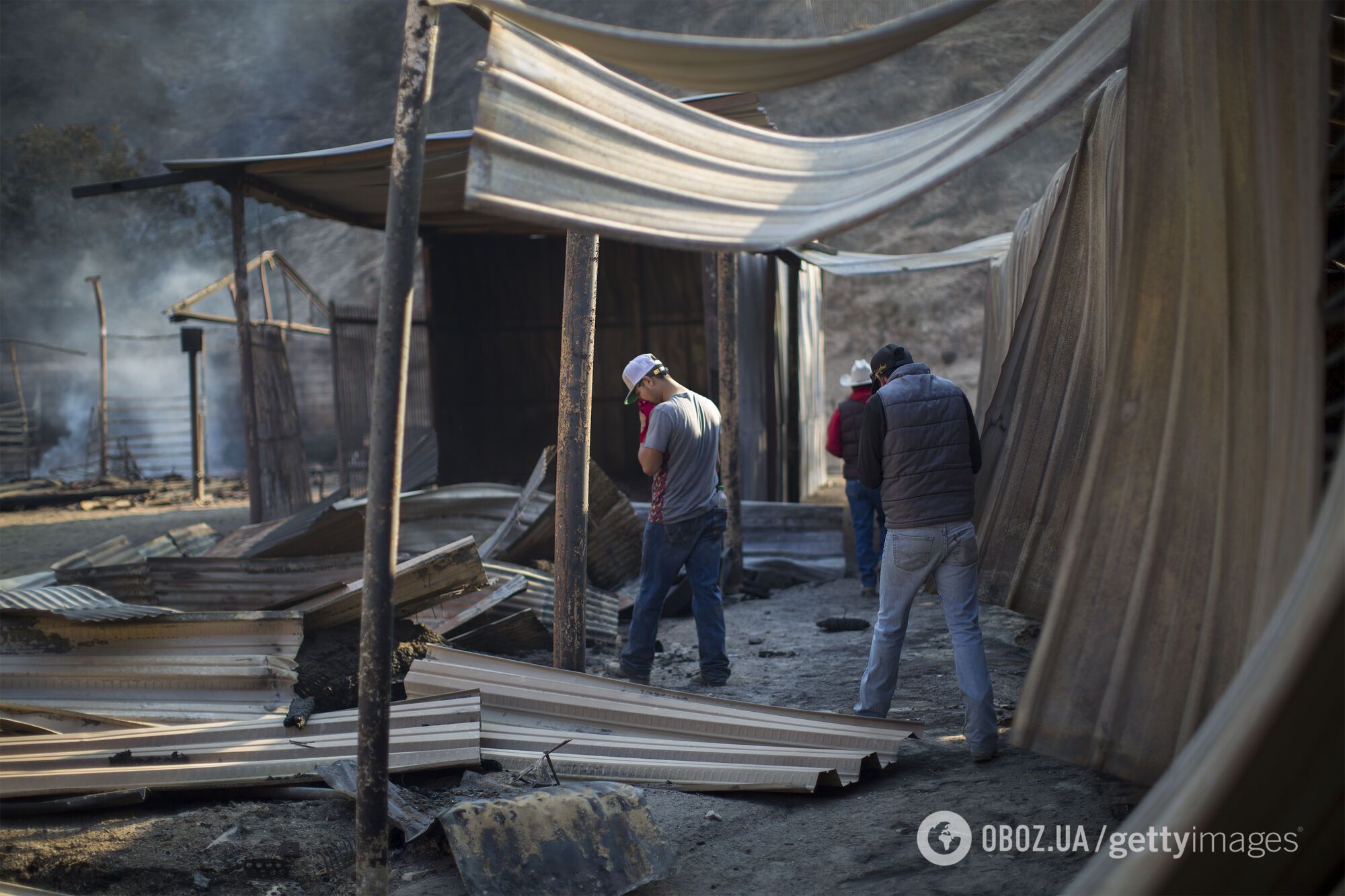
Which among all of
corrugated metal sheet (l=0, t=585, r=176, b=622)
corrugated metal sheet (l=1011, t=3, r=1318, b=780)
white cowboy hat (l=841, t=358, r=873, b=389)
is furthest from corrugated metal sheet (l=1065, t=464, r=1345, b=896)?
white cowboy hat (l=841, t=358, r=873, b=389)

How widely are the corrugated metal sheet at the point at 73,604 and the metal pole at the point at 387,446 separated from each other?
2.73 metres

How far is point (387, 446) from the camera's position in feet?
8.71

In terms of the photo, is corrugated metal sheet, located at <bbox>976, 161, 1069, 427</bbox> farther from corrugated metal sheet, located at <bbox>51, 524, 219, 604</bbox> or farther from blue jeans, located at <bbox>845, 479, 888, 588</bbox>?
corrugated metal sheet, located at <bbox>51, 524, 219, 604</bbox>

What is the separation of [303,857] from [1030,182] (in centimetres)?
3105

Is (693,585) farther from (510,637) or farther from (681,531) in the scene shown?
(510,637)

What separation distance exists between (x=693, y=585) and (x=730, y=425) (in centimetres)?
277

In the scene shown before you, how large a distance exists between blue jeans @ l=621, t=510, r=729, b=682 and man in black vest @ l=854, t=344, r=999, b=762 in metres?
1.28

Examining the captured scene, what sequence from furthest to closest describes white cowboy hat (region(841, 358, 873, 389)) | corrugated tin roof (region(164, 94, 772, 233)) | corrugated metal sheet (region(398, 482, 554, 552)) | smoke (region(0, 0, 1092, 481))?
1. smoke (region(0, 0, 1092, 481))
2. corrugated metal sheet (region(398, 482, 554, 552))
3. white cowboy hat (region(841, 358, 873, 389))
4. corrugated tin roof (region(164, 94, 772, 233))

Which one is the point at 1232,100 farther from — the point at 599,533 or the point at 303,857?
the point at 599,533

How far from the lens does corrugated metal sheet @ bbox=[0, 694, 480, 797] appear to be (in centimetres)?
351

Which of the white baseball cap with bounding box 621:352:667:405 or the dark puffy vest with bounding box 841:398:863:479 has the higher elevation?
the white baseball cap with bounding box 621:352:667:405

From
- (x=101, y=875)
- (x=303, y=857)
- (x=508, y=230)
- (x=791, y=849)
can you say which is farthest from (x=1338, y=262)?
(x=508, y=230)

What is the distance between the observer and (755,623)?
278 inches

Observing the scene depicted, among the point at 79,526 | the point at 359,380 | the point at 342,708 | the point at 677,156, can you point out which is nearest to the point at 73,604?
the point at 342,708
